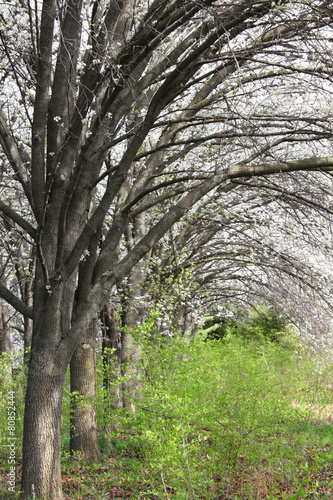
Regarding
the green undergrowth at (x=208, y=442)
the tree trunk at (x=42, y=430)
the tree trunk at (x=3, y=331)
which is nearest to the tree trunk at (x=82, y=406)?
the green undergrowth at (x=208, y=442)

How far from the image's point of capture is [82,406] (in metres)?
5.61

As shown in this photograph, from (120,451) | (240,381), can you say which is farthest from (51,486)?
(120,451)

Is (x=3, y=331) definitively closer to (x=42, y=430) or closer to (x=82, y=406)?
(x=82, y=406)

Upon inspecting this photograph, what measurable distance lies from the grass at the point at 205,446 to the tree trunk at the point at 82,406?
19 centimetres

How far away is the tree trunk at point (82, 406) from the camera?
568 cm

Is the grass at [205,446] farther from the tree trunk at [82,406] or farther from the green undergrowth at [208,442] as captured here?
the tree trunk at [82,406]

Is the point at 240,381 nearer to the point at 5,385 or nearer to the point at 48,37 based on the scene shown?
the point at 5,385

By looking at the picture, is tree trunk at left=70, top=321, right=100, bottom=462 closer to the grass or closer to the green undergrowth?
the grass

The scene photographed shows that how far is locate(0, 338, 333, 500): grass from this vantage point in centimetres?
365

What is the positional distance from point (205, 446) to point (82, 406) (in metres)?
2.04

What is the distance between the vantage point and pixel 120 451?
6250 mm

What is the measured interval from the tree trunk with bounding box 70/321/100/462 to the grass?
0.19 meters

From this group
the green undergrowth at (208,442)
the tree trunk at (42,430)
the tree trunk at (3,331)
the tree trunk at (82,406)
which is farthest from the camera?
the tree trunk at (3,331)

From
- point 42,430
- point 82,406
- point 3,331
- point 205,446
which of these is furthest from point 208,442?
point 3,331
